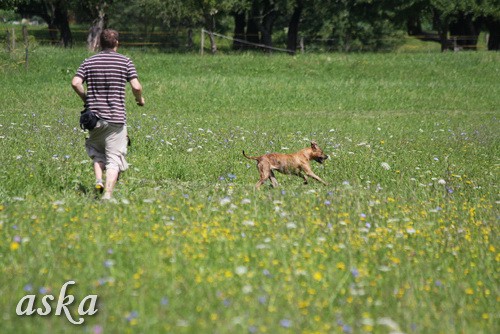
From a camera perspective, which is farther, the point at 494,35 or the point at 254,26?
the point at 254,26

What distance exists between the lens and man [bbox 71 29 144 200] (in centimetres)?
778

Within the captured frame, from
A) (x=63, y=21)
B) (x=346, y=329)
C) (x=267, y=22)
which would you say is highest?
(x=346, y=329)

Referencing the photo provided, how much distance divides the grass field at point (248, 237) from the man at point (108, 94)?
14.9 inches

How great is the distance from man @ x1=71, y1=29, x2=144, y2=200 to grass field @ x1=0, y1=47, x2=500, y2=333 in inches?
14.9

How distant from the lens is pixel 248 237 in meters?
5.73

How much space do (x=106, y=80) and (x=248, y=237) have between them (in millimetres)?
2897

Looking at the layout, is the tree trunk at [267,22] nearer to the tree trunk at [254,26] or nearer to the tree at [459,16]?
the tree trunk at [254,26]

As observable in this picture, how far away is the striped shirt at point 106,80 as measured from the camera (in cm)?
778

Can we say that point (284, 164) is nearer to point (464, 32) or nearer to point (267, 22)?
point (267, 22)

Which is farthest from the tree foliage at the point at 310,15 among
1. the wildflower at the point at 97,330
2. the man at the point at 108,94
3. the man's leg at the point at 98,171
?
the wildflower at the point at 97,330

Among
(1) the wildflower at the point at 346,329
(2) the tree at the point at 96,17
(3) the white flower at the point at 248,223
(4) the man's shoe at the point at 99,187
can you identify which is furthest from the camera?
(2) the tree at the point at 96,17

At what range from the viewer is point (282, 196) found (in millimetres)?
7359

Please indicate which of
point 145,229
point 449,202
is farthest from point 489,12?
point 145,229

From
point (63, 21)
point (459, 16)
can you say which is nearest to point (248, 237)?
point (63, 21)
